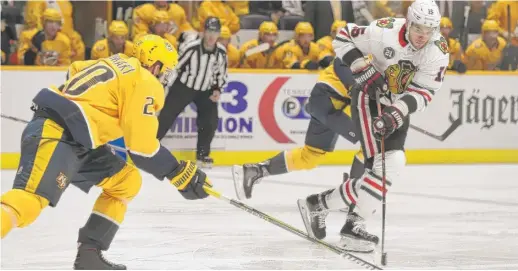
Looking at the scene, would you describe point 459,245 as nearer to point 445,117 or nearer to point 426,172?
point 426,172

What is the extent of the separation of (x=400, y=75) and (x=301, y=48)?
17.1 ft

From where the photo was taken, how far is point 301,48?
10336 millimetres

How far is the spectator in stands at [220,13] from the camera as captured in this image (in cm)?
1024

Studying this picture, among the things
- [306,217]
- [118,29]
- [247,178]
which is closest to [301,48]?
[118,29]

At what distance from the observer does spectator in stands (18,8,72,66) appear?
30.2 feet

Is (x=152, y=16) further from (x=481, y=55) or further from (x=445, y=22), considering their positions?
(x=481, y=55)

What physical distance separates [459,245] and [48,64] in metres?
5.14

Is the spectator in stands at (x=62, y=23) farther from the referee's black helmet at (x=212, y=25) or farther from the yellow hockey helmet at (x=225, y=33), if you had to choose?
the yellow hockey helmet at (x=225, y=33)

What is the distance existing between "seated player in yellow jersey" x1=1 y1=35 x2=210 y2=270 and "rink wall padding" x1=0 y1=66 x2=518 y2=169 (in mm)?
4783

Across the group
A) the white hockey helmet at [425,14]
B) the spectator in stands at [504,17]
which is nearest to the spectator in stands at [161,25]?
the spectator in stands at [504,17]

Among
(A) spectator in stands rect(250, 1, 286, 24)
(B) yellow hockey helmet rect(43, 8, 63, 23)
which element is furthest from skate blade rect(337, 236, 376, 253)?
(A) spectator in stands rect(250, 1, 286, 24)

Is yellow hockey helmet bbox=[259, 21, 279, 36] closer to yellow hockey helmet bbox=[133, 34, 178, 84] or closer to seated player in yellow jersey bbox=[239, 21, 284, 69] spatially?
seated player in yellow jersey bbox=[239, 21, 284, 69]

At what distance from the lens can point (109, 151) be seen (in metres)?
4.21

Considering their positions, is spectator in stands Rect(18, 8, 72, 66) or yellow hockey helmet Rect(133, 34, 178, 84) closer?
yellow hockey helmet Rect(133, 34, 178, 84)
